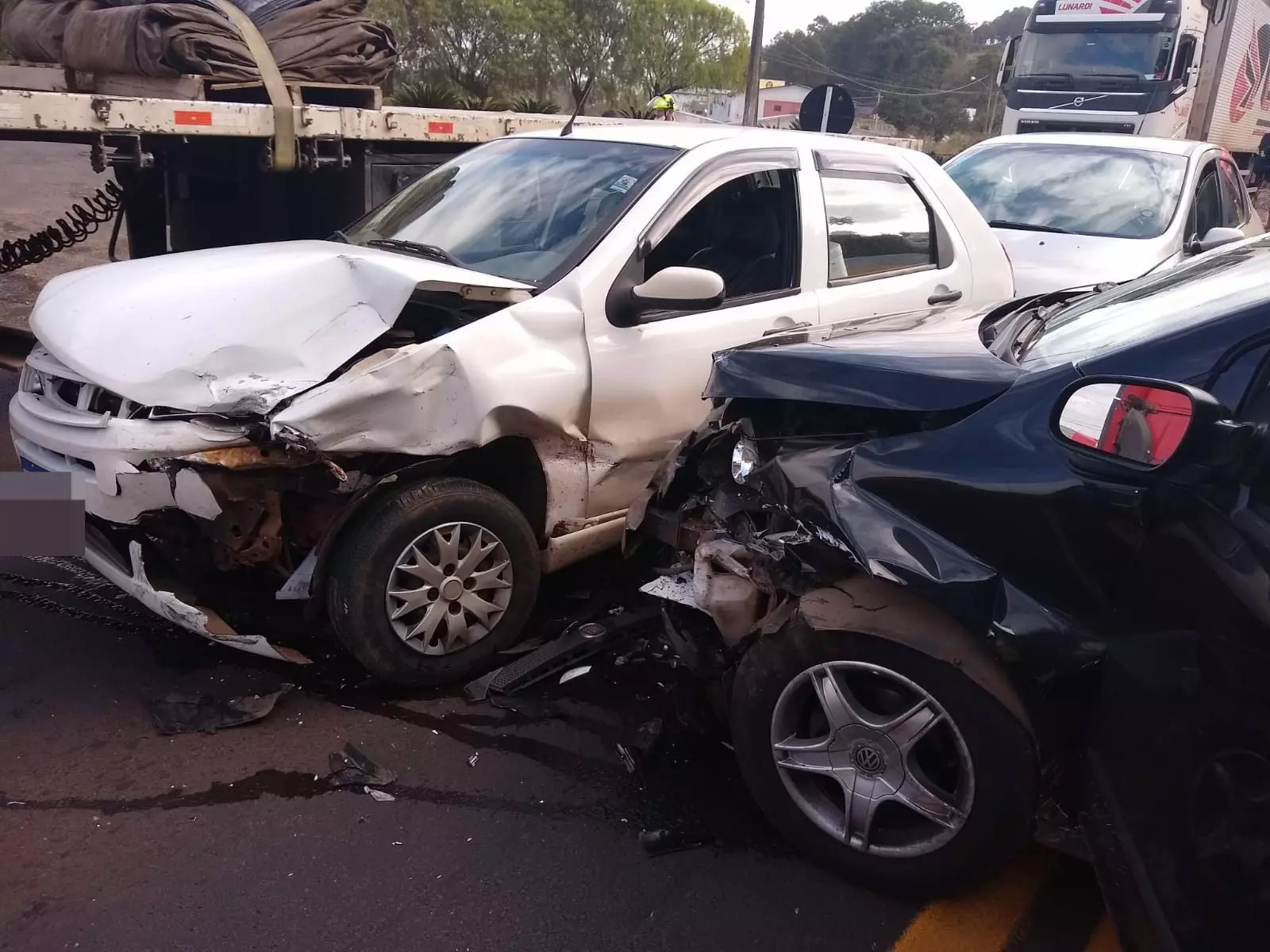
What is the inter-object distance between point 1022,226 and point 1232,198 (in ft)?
7.85

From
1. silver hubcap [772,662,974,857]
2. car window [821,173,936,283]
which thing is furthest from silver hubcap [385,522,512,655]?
car window [821,173,936,283]

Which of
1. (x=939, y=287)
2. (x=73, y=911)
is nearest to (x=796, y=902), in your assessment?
(x=73, y=911)

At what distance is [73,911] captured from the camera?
247cm

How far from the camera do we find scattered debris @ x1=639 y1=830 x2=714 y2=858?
9.18 feet

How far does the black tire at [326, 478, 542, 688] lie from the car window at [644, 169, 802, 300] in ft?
3.98

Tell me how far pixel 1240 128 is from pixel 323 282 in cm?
1939

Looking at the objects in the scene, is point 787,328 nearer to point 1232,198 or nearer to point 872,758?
point 872,758

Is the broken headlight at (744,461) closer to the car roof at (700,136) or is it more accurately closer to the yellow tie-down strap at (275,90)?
the car roof at (700,136)

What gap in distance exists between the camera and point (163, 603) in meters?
3.11

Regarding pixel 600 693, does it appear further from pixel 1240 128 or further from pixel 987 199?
pixel 1240 128

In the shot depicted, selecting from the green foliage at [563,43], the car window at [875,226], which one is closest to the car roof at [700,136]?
the car window at [875,226]

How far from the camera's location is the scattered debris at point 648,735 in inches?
127

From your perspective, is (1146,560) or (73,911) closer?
(1146,560)

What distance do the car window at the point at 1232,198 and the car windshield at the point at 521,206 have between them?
632 cm
